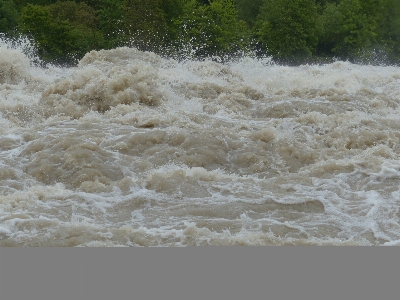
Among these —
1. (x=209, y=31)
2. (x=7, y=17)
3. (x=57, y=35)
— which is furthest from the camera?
(x=209, y=31)

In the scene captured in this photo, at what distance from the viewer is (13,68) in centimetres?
1590

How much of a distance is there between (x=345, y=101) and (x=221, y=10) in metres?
15.9

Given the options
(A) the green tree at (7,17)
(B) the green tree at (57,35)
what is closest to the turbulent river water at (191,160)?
(B) the green tree at (57,35)

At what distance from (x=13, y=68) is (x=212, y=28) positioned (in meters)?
13.6

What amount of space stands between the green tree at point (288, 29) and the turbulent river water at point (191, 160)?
13.0 meters

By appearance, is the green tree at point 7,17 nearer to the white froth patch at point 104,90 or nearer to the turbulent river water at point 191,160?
the turbulent river water at point 191,160

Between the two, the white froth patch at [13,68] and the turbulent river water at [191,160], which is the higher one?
the white froth patch at [13,68]

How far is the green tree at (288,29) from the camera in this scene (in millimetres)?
28938

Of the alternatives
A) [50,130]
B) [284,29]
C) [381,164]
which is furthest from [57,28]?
[381,164]

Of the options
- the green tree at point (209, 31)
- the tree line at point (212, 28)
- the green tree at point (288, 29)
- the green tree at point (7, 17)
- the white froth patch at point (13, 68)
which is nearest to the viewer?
the white froth patch at point (13, 68)

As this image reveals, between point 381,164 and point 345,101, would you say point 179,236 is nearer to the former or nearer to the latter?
point 381,164

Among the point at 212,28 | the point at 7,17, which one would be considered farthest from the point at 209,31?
the point at 7,17

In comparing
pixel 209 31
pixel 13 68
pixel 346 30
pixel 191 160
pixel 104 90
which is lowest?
pixel 191 160

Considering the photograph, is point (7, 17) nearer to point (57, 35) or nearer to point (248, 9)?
point (57, 35)
